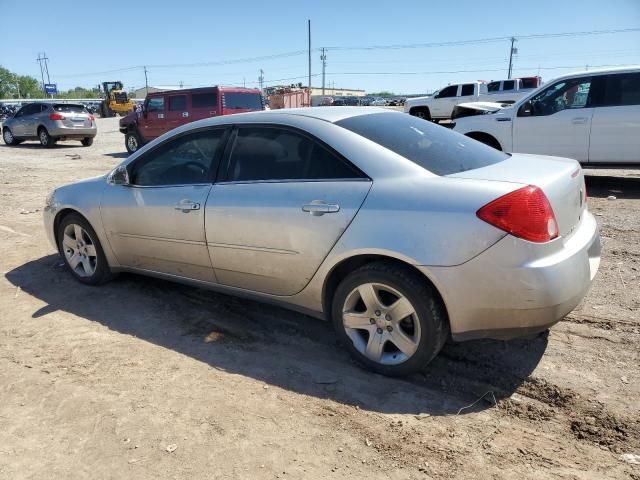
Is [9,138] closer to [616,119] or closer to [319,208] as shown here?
[616,119]

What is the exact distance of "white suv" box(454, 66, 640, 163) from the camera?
24.5 feet

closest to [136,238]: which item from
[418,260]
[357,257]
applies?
[357,257]

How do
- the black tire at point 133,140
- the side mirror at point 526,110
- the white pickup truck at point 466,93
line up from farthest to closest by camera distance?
1. the white pickup truck at point 466,93
2. the black tire at point 133,140
3. the side mirror at point 526,110

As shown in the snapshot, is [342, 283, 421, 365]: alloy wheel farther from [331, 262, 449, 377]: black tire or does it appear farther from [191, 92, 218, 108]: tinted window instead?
[191, 92, 218, 108]: tinted window

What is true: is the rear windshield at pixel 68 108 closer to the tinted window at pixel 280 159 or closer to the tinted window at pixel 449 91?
the tinted window at pixel 449 91

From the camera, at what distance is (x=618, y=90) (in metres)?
7.52

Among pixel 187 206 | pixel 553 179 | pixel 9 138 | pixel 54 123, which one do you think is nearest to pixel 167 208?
pixel 187 206

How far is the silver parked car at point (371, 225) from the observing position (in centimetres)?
254

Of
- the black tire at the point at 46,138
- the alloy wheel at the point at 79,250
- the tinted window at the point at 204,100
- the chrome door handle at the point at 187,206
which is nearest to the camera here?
the chrome door handle at the point at 187,206

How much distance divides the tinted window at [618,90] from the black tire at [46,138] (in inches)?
685

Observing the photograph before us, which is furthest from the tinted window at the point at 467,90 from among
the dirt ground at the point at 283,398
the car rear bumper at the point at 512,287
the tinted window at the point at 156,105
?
the car rear bumper at the point at 512,287

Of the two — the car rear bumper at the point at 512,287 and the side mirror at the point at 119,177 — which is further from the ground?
the side mirror at the point at 119,177

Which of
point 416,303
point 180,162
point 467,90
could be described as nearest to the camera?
point 416,303

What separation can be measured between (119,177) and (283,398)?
2.47 metres
